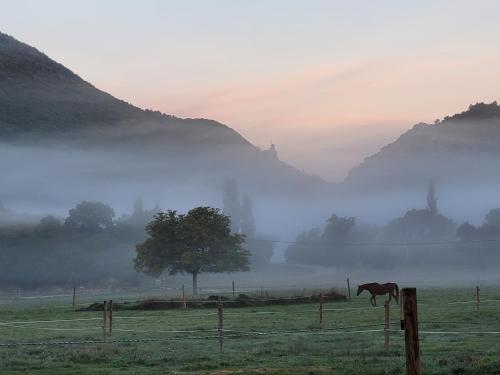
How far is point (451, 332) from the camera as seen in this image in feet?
88.3

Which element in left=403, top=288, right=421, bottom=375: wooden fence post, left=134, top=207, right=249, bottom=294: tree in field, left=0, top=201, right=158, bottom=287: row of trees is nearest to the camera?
left=403, top=288, right=421, bottom=375: wooden fence post

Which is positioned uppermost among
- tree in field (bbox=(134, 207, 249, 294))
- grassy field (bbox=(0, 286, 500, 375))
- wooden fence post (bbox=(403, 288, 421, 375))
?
tree in field (bbox=(134, 207, 249, 294))

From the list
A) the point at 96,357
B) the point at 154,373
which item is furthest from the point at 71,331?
the point at 154,373

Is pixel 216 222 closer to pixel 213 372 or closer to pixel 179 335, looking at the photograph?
pixel 179 335

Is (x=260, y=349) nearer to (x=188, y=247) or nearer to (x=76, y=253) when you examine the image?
(x=188, y=247)

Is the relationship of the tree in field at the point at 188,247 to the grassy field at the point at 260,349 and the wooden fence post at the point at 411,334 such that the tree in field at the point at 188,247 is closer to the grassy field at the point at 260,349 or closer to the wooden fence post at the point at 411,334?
the grassy field at the point at 260,349

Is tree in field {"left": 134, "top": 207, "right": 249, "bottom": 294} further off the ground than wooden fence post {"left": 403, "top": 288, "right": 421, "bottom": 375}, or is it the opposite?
tree in field {"left": 134, "top": 207, "right": 249, "bottom": 294}

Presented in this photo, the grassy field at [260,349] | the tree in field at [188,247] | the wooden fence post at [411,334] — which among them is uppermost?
the tree in field at [188,247]

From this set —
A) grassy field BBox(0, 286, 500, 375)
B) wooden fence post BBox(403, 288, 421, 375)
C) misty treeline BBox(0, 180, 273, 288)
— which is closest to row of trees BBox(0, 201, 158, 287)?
misty treeline BBox(0, 180, 273, 288)

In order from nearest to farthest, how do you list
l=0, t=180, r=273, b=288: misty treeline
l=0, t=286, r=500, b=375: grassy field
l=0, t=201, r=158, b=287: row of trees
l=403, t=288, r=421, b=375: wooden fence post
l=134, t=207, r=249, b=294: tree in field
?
1. l=403, t=288, r=421, b=375: wooden fence post
2. l=0, t=286, r=500, b=375: grassy field
3. l=134, t=207, r=249, b=294: tree in field
4. l=0, t=180, r=273, b=288: misty treeline
5. l=0, t=201, r=158, b=287: row of trees

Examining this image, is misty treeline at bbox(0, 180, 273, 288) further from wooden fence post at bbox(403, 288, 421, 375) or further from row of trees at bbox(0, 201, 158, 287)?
wooden fence post at bbox(403, 288, 421, 375)

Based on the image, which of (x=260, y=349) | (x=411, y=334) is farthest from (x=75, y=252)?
(x=411, y=334)

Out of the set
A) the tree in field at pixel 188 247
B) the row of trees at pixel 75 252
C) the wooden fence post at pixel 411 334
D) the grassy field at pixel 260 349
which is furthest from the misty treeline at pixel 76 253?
the wooden fence post at pixel 411 334

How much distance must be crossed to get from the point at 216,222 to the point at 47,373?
7296cm
